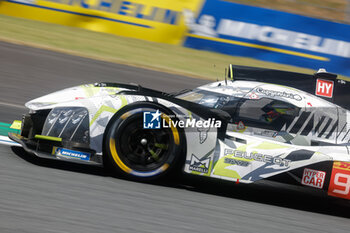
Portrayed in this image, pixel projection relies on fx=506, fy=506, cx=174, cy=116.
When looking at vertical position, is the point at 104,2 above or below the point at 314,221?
above

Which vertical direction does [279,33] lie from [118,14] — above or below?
above

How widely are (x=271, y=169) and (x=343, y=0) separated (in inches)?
419

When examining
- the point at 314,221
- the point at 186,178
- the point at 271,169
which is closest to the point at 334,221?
the point at 314,221

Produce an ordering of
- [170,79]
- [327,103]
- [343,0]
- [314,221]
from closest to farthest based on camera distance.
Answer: [314,221] → [327,103] → [170,79] → [343,0]

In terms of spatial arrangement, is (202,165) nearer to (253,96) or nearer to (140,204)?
(140,204)

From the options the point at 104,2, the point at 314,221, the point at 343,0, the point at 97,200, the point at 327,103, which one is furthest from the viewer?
the point at 343,0

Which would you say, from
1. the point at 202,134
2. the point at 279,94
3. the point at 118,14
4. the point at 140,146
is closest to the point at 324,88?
the point at 279,94

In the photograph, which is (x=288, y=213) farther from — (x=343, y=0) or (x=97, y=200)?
(x=343, y=0)

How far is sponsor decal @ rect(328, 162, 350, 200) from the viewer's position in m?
5.06

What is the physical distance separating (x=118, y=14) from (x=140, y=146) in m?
8.16

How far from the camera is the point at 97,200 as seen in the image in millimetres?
4410

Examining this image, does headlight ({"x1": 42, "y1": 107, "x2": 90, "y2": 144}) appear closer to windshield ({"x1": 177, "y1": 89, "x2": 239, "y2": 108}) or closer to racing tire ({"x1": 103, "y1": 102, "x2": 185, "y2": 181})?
racing tire ({"x1": 103, "y1": 102, "x2": 185, "y2": 181})

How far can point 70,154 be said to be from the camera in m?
4.95

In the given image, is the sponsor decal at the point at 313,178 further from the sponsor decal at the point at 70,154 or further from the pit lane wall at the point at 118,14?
the pit lane wall at the point at 118,14
